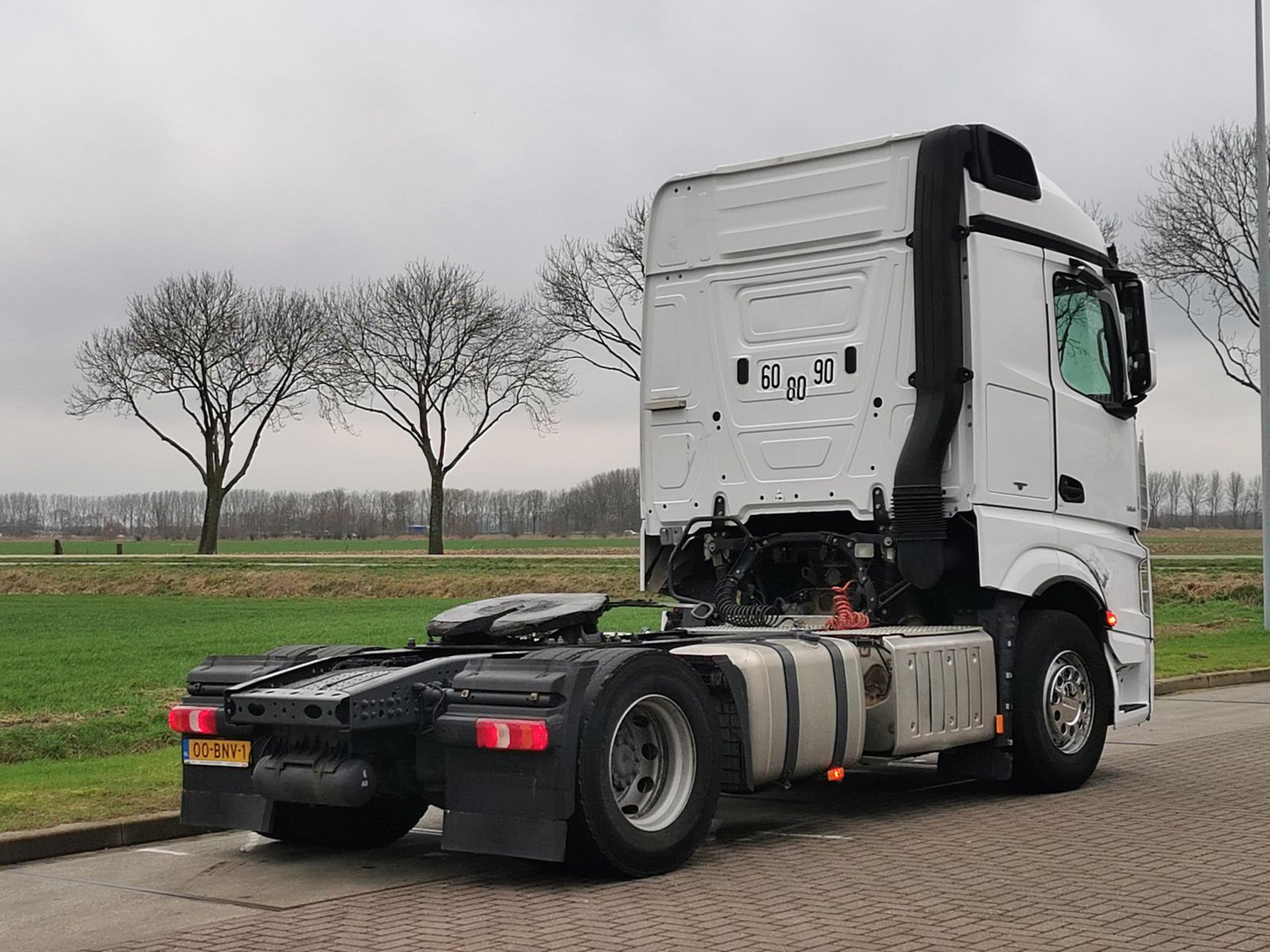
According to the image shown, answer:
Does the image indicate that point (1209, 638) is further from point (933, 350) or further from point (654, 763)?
point (654, 763)

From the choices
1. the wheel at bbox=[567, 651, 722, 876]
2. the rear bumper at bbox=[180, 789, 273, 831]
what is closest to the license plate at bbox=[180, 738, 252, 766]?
the rear bumper at bbox=[180, 789, 273, 831]

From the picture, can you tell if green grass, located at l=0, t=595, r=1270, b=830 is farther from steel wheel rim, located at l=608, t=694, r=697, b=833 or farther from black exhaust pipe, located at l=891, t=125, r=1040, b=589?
black exhaust pipe, located at l=891, t=125, r=1040, b=589

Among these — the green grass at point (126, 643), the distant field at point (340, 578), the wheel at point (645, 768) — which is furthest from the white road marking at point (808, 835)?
the distant field at point (340, 578)

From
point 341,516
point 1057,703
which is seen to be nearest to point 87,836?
point 1057,703

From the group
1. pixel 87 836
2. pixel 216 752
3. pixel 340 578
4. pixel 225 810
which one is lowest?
pixel 87 836

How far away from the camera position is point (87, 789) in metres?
9.84

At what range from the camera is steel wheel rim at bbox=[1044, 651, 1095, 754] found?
10.0m

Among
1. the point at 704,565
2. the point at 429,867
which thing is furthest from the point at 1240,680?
the point at 429,867

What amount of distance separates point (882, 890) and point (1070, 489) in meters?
4.12

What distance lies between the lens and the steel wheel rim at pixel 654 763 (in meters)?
7.55

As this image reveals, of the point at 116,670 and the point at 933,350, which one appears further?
the point at 116,670

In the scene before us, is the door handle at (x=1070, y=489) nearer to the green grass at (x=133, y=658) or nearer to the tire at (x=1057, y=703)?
the tire at (x=1057, y=703)

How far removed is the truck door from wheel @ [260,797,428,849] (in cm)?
456

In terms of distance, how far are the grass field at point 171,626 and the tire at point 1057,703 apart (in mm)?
5046
